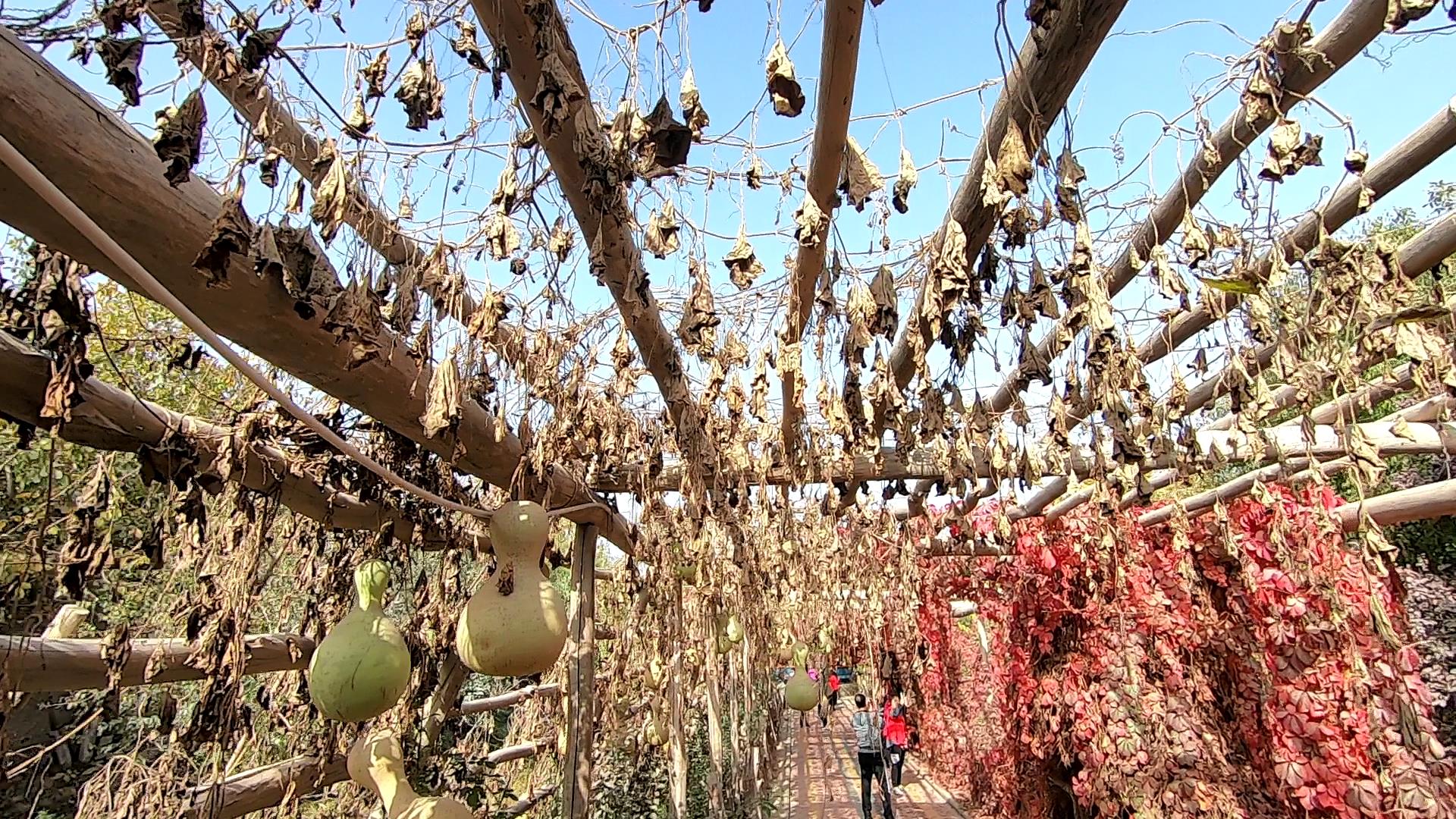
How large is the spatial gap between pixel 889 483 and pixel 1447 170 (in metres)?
2.56

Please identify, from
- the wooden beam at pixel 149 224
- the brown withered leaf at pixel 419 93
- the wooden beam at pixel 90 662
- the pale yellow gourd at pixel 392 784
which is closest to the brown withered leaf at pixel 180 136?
the wooden beam at pixel 149 224

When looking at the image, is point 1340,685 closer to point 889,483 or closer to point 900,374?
point 889,483

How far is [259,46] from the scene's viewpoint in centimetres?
125

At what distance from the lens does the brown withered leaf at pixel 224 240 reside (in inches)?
45.6

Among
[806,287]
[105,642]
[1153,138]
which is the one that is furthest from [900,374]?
[105,642]

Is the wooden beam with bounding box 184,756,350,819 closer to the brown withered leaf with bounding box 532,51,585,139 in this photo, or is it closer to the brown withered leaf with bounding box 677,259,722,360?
the brown withered leaf with bounding box 677,259,722,360

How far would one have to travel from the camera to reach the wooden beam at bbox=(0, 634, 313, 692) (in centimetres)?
182

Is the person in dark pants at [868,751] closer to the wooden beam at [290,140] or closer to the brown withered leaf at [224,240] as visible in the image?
the wooden beam at [290,140]

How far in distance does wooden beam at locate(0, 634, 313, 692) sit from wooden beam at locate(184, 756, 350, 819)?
0.41 metres

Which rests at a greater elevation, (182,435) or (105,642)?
(182,435)

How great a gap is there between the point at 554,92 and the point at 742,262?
68 centimetres

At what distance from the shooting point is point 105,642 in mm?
2029

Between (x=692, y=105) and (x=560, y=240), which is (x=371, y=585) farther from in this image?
(x=692, y=105)

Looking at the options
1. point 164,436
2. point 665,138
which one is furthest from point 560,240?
point 164,436
